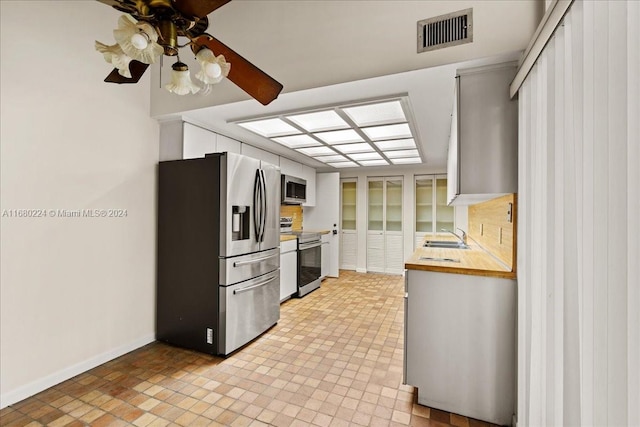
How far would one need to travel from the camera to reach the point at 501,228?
2.36 meters

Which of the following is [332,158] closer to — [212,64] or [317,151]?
[317,151]

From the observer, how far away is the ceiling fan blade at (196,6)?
3.81 ft

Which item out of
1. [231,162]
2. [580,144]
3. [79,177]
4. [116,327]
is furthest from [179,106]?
[580,144]

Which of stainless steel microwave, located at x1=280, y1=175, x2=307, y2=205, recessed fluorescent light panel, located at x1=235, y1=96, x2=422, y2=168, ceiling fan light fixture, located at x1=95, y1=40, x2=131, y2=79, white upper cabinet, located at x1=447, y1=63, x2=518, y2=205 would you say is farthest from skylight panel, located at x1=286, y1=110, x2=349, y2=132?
ceiling fan light fixture, located at x1=95, y1=40, x2=131, y2=79

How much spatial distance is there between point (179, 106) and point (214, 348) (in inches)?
89.4

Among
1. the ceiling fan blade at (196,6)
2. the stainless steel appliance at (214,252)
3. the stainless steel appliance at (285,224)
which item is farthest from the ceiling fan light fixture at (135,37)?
the stainless steel appliance at (285,224)

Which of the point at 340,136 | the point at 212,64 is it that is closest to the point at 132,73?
the point at 212,64

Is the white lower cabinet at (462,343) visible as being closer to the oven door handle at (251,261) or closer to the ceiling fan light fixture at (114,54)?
the oven door handle at (251,261)

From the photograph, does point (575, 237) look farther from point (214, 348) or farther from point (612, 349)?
point (214, 348)

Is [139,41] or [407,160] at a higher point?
[407,160]

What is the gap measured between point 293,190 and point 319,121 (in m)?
2.04

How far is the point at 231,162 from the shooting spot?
8.86 ft

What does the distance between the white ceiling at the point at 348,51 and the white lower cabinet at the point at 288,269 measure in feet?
6.68

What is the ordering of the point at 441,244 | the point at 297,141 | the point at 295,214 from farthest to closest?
the point at 295,214 → the point at 441,244 → the point at 297,141
